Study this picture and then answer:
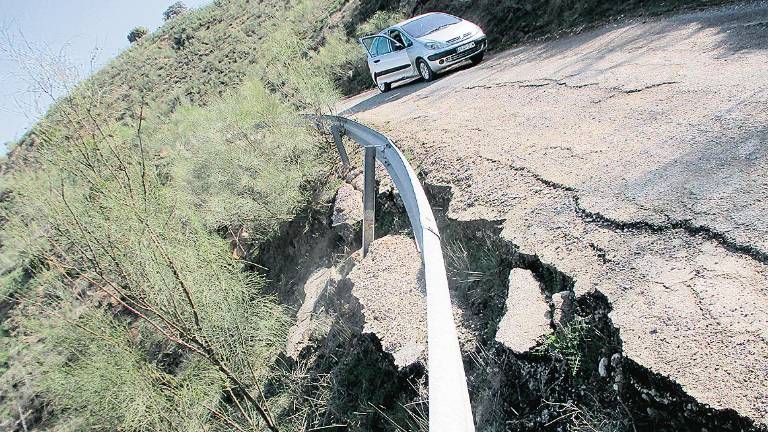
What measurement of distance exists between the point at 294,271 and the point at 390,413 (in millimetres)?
3732

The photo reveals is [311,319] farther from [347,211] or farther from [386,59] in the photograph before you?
[386,59]

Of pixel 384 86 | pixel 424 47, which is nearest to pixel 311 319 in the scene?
pixel 424 47

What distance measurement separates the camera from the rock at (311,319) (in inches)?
213

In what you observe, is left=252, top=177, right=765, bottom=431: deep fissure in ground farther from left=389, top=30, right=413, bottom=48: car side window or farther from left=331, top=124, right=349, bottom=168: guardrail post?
left=389, top=30, right=413, bottom=48: car side window

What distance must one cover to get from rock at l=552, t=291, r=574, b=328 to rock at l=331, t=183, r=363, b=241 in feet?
11.1

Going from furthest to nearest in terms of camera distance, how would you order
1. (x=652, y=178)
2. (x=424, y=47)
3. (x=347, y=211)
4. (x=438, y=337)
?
1. (x=424, y=47)
2. (x=347, y=211)
3. (x=652, y=178)
4. (x=438, y=337)

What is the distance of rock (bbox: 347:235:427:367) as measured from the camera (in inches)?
156

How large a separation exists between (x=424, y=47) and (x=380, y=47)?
1.79 meters

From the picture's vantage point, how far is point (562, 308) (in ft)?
10.3

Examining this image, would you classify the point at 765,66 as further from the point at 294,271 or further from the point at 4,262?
the point at 4,262

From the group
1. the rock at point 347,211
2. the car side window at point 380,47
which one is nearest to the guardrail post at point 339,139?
the rock at point 347,211

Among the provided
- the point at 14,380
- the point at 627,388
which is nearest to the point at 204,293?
the point at 627,388

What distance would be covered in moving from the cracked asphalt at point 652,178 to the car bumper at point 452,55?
140 inches

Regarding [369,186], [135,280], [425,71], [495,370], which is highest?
[135,280]
